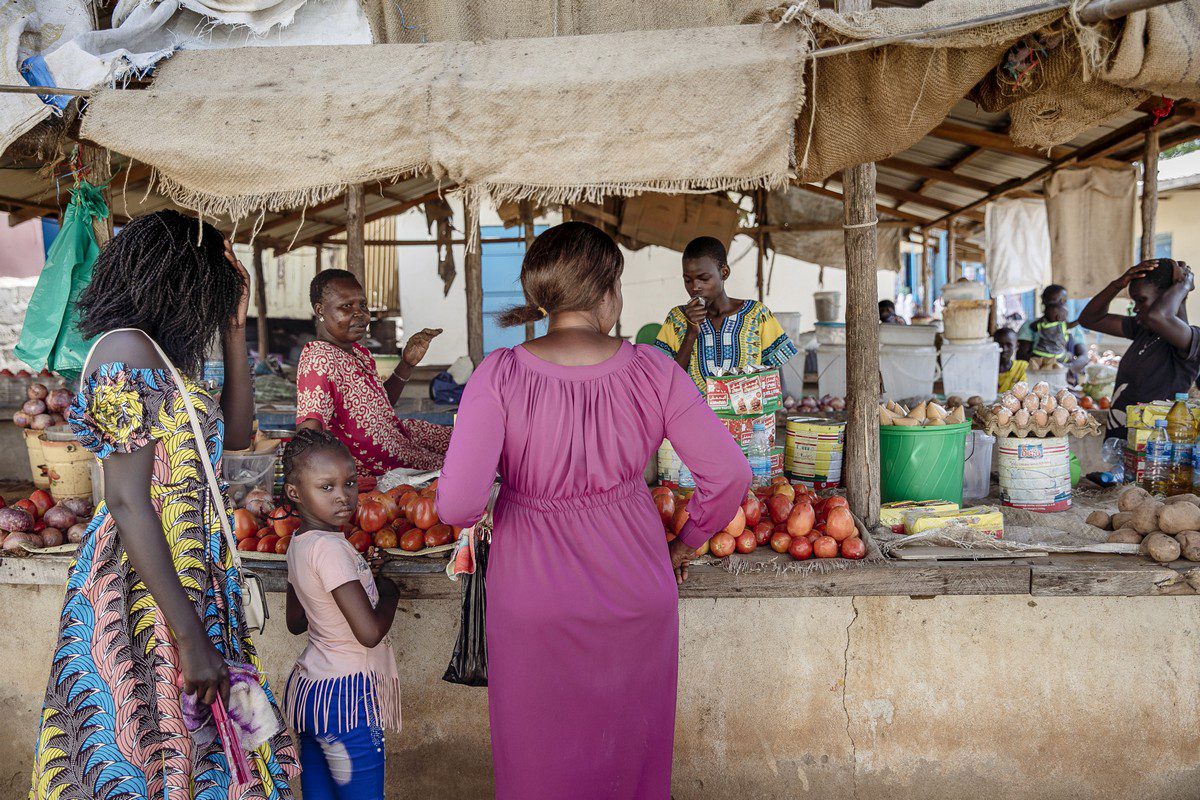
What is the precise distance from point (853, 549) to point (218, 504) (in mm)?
2043

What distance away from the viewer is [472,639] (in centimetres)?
240

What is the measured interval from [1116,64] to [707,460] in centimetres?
159

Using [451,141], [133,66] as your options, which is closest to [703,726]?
[451,141]

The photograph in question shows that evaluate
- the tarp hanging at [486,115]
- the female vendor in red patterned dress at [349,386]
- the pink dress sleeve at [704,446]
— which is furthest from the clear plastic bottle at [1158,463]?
the female vendor in red patterned dress at [349,386]

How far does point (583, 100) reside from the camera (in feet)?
7.48

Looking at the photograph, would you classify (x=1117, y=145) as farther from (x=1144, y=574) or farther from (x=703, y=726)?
(x=703, y=726)

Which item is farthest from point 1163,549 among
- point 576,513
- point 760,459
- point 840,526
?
point 576,513

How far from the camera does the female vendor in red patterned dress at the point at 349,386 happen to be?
3350 millimetres

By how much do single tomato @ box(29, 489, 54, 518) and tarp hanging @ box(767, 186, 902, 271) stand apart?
7.57 meters

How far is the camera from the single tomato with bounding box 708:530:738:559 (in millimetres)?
2854

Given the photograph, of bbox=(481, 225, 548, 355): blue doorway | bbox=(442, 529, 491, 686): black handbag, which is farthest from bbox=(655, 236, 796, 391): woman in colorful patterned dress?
bbox=(481, 225, 548, 355): blue doorway

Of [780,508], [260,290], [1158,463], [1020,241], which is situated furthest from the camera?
[260,290]

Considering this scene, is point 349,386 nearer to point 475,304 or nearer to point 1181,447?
point 1181,447

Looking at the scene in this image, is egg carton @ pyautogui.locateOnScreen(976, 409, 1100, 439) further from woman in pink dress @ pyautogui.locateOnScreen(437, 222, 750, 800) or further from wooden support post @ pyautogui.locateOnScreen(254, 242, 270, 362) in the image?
wooden support post @ pyautogui.locateOnScreen(254, 242, 270, 362)
